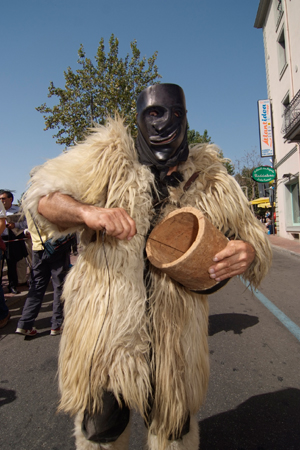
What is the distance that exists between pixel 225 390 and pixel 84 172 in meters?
2.13

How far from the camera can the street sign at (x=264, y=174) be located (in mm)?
17078

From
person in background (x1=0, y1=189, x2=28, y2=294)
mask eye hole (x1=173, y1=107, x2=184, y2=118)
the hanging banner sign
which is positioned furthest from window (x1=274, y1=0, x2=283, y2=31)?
mask eye hole (x1=173, y1=107, x2=184, y2=118)

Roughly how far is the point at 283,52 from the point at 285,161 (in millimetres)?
5965

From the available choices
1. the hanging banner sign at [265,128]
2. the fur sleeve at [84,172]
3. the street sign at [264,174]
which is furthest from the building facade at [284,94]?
the fur sleeve at [84,172]

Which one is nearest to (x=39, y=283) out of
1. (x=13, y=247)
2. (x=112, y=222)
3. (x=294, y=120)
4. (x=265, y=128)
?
(x=13, y=247)

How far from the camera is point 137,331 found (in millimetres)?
1283

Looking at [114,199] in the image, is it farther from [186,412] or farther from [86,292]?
[186,412]

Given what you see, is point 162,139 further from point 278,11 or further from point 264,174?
point 278,11

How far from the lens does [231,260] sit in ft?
4.20

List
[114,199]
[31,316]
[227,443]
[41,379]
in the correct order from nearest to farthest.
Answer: [114,199]
[227,443]
[41,379]
[31,316]

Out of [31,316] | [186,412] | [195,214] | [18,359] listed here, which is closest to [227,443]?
[186,412]

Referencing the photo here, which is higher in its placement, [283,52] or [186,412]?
[283,52]

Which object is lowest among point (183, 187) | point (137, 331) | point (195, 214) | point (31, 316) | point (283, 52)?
point (31, 316)

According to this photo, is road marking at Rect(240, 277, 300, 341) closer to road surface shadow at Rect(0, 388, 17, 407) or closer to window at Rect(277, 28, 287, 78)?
road surface shadow at Rect(0, 388, 17, 407)
